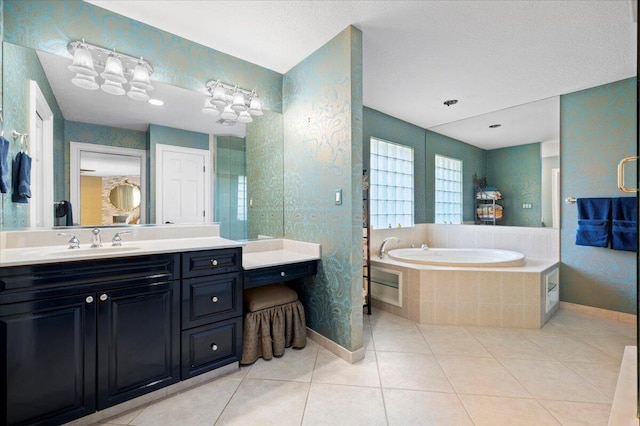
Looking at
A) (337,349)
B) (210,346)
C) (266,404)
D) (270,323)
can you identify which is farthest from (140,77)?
(337,349)

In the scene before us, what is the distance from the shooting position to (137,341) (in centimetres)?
151

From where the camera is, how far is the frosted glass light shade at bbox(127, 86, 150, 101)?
1.93 m

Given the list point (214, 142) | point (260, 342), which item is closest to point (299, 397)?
point (260, 342)

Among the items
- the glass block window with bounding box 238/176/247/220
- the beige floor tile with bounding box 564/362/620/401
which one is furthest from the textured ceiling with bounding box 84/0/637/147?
the beige floor tile with bounding box 564/362/620/401

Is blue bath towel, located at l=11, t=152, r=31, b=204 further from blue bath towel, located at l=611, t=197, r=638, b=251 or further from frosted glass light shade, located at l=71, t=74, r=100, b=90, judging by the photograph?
blue bath towel, located at l=611, t=197, r=638, b=251

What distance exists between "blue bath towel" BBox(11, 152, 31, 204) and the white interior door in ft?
2.20

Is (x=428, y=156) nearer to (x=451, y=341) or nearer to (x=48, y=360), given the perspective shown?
(x=451, y=341)

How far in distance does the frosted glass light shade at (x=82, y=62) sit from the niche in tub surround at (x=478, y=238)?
2925mm

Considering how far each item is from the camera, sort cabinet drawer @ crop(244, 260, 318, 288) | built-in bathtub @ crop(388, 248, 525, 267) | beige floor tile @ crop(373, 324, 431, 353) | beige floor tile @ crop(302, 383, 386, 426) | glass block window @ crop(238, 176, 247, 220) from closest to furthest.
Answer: beige floor tile @ crop(302, 383, 386, 426) < cabinet drawer @ crop(244, 260, 318, 288) < beige floor tile @ crop(373, 324, 431, 353) < glass block window @ crop(238, 176, 247, 220) < built-in bathtub @ crop(388, 248, 525, 267)

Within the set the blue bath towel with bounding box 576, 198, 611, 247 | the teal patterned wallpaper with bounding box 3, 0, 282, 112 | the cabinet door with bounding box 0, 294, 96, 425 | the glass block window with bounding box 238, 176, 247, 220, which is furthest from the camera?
the blue bath towel with bounding box 576, 198, 611, 247

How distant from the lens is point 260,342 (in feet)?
6.72

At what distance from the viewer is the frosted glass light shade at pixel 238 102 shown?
233 centimetres

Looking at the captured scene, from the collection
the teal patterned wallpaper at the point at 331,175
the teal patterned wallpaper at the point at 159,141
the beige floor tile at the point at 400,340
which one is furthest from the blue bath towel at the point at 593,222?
the teal patterned wallpaper at the point at 159,141

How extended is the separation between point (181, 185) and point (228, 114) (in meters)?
0.72
